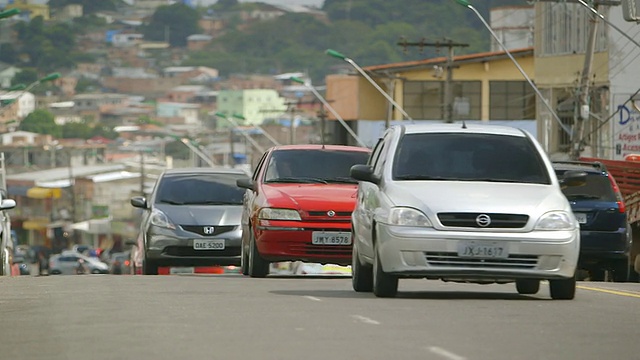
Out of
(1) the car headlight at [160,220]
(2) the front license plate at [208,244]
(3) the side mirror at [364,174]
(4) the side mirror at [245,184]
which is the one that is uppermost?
(3) the side mirror at [364,174]

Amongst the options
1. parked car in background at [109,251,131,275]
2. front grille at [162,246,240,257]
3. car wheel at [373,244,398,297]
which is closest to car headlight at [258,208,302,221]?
front grille at [162,246,240,257]

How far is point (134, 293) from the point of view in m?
17.8

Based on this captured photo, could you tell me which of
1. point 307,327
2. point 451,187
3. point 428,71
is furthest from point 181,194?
point 428,71

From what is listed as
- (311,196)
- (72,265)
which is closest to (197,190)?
(311,196)

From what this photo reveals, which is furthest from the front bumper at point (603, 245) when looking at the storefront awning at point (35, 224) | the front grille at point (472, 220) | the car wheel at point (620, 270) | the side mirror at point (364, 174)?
the storefront awning at point (35, 224)

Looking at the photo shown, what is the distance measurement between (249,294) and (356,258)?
4.44ft

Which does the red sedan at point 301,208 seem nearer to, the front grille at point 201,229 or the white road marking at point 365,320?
the front grille at point 201,229

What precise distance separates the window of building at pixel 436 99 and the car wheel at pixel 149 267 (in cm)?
7370

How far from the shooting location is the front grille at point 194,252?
2522 centimetres

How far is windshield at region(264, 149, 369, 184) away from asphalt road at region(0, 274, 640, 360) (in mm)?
3892

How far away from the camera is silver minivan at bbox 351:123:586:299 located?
16.2 m

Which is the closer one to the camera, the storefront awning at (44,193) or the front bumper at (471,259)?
the front bumper at (471,259)

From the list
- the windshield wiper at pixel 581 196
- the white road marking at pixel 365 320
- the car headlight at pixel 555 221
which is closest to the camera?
the white road marking at pixel 365 320

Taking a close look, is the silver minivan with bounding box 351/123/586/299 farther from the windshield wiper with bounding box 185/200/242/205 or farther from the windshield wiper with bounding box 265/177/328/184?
the windshield wiper with bounding box 185/200/242/205
